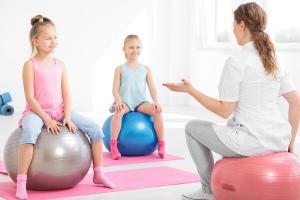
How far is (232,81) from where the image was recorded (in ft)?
10.2

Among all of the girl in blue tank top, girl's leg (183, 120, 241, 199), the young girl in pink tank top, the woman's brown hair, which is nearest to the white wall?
the girl in blue tank top

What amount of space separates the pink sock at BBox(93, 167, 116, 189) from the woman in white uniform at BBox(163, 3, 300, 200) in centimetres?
89

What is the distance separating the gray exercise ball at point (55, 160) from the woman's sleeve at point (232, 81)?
1.02m

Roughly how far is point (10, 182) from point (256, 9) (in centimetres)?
198

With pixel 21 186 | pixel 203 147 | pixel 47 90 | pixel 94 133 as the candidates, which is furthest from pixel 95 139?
pixel 203 147

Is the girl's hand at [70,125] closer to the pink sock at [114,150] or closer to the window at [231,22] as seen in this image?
the pink sock at [114,150]

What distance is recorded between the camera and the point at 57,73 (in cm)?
377

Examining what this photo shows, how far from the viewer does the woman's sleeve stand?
10.2ft

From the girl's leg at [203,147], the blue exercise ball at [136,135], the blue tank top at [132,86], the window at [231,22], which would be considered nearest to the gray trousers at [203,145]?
the girl's leg at [203,147]

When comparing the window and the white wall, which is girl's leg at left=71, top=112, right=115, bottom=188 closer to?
the window

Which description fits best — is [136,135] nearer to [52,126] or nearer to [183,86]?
[52,126]

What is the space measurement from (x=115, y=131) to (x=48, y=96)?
125 cm

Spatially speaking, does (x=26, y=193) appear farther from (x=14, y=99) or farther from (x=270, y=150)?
(x=14, y=99)

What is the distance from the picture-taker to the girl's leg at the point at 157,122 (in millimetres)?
4895
